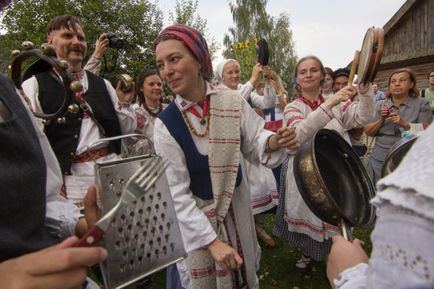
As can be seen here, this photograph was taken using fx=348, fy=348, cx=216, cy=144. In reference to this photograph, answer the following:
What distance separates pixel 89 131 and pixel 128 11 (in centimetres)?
1527

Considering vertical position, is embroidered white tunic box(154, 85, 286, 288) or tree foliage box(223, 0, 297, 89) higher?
tree foliage box(223, 0, 297, 89)

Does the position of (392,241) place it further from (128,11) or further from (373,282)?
(128,11)

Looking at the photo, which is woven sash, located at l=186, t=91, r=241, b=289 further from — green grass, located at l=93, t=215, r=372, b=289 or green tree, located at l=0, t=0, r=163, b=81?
green tree, located at l=0, t=0, r=163, b=81

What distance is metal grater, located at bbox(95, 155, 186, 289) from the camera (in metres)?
0.89

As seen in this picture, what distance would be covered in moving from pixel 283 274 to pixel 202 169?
2.15 meters

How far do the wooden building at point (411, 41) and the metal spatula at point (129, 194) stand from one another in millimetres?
12435

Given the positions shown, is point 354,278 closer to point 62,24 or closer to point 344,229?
point 344,229

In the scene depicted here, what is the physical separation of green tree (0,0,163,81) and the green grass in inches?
426

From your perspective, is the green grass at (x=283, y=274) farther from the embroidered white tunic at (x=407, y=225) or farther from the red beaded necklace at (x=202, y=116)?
the embroidered white tunic at (x=407, y=225)

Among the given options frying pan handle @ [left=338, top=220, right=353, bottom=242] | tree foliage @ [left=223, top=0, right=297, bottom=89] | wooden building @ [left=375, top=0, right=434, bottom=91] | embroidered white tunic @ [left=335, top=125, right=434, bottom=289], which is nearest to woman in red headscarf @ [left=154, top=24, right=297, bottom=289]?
frying pan handle @ [left=338, top=220, right=353, bottom=242]

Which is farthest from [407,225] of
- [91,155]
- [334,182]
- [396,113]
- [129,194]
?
[396,113]

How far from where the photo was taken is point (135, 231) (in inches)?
36.5

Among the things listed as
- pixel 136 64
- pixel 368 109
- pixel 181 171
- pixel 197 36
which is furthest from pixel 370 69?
pixel 136 64

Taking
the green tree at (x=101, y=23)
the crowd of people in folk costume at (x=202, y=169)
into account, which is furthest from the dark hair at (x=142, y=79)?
the green tree at (x=101, y=23)
